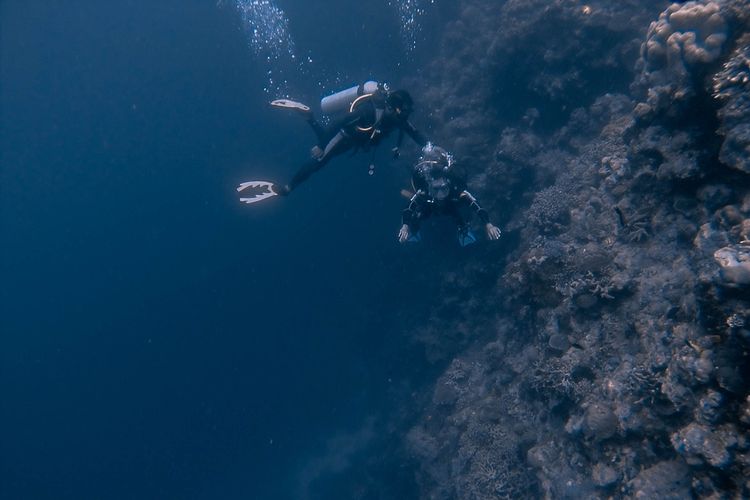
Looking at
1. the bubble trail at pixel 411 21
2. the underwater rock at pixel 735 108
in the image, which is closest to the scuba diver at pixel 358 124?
the underwater rock at pixel 735 108

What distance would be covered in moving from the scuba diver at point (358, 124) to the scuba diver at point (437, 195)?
1.03m

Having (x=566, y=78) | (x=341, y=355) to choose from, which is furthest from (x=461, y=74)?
(x=341, y=355)

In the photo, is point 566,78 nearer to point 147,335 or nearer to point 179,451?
point 179,451

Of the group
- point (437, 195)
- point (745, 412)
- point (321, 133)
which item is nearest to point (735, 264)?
point (745, 412)

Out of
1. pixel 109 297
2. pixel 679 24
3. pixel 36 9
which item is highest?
pixel 36 9

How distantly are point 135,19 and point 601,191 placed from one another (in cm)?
5847

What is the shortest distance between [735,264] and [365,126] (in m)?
7.32

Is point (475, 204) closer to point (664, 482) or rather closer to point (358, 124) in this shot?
point (358, 124)

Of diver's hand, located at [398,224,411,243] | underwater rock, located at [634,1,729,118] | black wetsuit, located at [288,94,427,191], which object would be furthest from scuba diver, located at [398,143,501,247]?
underwater rock, located at [634,1,729,118]

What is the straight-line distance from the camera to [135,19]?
48.8 meters

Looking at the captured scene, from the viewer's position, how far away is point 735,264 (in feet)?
10.7

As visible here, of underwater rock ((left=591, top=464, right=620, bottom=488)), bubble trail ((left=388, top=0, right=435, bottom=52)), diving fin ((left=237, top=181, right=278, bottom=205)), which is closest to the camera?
underwater rock ((left=591, top=464, right=620, bottom=488))

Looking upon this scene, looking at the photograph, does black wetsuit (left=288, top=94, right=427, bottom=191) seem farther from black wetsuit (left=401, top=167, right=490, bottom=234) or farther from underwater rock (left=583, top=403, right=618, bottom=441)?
underwater rock (left=583, top=403, right=618, bottom=441)

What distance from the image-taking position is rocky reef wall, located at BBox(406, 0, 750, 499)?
3.69 metres
